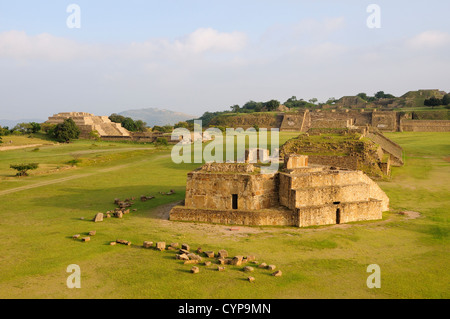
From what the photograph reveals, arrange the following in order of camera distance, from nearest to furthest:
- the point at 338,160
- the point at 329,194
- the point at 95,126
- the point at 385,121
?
the point at 329,194 < the point at 338,160 < the point at 385,121 < the point at 95,126

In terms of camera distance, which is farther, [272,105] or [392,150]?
[272,105]

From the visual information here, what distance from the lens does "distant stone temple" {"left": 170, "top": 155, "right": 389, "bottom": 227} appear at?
14.9 metres

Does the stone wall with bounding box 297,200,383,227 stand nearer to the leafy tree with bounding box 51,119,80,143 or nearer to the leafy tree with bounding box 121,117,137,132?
the leafy tree with bounding box 51,119,80,143

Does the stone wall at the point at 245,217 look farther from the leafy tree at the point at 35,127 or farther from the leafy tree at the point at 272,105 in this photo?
the leafy tree at the point at 272,105

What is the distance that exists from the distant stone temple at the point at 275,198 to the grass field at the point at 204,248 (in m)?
0.65

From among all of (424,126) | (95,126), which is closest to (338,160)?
(424,126)

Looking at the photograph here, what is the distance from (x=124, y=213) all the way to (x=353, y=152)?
66.5ft

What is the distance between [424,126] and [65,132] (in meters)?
62.8

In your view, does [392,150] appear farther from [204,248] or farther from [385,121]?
[385,121]

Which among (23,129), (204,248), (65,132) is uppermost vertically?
(23,129)

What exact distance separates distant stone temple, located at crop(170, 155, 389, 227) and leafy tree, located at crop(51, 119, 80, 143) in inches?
1947

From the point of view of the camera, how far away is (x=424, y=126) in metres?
61.2

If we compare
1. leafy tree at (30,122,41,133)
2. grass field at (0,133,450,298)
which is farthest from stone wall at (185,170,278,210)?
leafy tree at (30,122,41,133)
